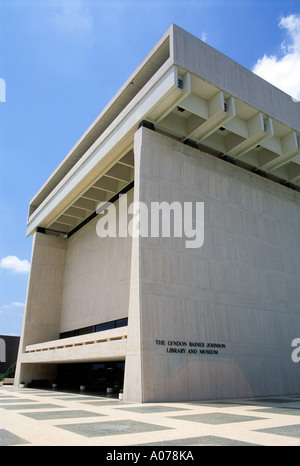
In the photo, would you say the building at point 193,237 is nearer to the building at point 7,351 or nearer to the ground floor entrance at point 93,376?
the ground floor entrance at point 93,376

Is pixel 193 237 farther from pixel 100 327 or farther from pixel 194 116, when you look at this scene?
pixel 100 327

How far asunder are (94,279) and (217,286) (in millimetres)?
13763

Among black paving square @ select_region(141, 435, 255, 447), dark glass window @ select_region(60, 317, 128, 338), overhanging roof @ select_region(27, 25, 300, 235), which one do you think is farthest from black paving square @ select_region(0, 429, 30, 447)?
dark glass window @ select_region(60, 317, 128, 338)

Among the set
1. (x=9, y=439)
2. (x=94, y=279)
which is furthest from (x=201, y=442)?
(x=94, y=279)

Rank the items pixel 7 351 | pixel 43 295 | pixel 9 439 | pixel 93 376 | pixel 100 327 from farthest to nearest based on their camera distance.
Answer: pixel 7 351 < pixel 43 295 < pixel 100 327 < pixel 93 376 < pixel 9 439

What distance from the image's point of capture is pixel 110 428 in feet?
26.1

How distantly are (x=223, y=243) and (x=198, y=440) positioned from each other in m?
16.6

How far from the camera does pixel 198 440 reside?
6.57 m

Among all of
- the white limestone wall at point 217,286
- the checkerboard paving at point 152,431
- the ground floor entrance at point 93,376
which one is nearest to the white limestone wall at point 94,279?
the ground floor entrance at point 93,376

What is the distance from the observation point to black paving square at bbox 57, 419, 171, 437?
7340 millimetres

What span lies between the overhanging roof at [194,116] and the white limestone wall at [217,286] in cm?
130

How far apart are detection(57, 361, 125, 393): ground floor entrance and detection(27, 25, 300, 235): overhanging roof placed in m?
13.6

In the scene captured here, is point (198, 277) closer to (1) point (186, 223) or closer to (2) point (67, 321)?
(1) point (186, 223)

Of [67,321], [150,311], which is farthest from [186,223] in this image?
[67,321]
